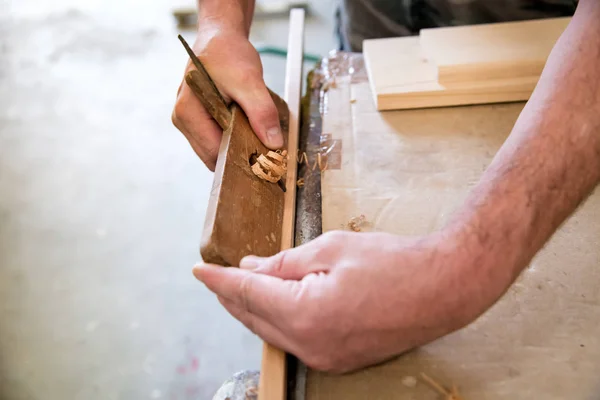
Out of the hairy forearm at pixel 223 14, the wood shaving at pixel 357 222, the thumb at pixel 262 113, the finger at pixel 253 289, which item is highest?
the hairy forearm at pixel 223 14

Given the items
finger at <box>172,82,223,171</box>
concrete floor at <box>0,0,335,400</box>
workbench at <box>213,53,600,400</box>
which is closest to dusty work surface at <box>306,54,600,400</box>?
workbench at <box>213,53,600,400</box>

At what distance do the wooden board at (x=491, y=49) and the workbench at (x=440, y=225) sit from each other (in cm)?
8

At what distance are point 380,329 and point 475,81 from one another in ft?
2.48

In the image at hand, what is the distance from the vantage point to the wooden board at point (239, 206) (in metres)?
0.73

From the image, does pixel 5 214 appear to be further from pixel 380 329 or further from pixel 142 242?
pixel 380 329

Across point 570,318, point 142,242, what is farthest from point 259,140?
point 142,242

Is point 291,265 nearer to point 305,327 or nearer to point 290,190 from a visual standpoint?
point 305,327

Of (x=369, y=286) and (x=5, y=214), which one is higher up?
(x=369, y=286)

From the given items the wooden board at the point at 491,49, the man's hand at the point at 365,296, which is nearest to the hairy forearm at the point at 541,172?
the man's hand at the point at 365,296

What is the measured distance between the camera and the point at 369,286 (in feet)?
2.07

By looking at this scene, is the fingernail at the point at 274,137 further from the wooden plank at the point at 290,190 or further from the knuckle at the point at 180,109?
the knuckle at the point at 180,109

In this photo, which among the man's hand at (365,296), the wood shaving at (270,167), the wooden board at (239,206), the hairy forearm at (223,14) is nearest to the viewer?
the man's hand at (365,296)

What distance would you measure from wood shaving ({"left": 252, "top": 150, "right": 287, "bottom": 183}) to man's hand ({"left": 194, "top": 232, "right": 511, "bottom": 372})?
10.1 inches

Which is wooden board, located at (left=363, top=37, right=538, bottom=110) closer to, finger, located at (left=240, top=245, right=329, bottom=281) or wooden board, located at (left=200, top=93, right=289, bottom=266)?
wooden board, located at (left=200, top=93, right=289, bottom=266)
